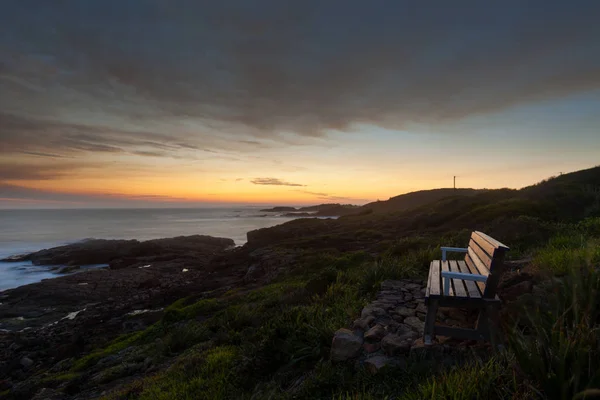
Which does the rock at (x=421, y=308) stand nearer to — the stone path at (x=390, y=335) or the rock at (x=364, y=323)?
the stone path at (x=390, y=335)

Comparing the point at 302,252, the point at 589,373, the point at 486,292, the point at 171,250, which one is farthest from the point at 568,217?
the point at 171,250

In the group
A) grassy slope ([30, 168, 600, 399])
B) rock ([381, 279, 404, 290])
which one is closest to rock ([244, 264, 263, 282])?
grassy slope ([30, 168, 600, 399])

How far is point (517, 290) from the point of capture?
16.8 feet

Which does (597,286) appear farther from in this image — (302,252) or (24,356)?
(302,252)

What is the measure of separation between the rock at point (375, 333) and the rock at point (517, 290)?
204 centimetres

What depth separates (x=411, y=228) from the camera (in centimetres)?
2894

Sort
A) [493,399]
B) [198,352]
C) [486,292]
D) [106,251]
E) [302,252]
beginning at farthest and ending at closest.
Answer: [106,251], [302,252], [198,352], [486,292], [493,399]

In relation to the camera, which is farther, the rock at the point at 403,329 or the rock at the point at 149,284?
the rock at the point at 149,284

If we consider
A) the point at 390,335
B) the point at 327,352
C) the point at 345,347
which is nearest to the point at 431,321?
the point at 390,335

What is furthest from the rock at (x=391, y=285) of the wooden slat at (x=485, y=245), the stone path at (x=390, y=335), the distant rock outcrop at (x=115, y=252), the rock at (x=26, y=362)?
the distant rock outcrop at (x=115, y=252)

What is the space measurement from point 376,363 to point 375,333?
0.56 metres

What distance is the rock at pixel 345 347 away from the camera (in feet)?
14.1

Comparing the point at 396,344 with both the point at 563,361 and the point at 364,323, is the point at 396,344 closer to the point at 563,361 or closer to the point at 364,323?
the point at 364,323

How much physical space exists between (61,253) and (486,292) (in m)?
46.9
